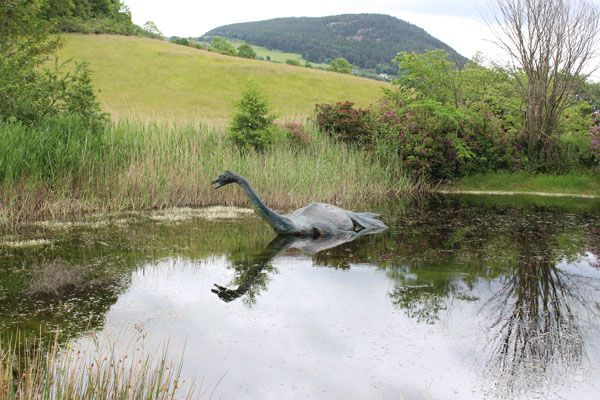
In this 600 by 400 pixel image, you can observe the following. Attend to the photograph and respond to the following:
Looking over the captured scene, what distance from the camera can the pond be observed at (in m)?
4.49

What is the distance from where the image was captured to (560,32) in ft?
56.0

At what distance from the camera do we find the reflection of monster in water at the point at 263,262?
648 cm

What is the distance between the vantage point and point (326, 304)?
619 centimetres

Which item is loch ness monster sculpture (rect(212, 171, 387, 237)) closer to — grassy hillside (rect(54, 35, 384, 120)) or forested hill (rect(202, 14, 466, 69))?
grassy hillside (rect(54, 35, 384, 120))

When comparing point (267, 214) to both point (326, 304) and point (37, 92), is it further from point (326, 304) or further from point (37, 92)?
point (37, 92)

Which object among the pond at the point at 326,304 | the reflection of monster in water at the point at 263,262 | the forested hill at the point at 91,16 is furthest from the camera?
the forested hill at the point at 91,16

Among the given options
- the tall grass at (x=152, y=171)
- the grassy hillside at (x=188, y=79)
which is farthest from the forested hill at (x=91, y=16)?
the tall grass at (x=152, y=171)

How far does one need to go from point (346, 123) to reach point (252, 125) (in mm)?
3263

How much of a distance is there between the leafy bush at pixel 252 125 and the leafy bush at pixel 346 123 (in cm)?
235

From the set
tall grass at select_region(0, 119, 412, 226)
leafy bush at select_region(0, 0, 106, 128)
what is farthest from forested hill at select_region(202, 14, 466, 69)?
leafy bush at select_region(0, 0, 106, 128)

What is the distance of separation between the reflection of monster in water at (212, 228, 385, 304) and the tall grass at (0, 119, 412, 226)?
8.63 ft

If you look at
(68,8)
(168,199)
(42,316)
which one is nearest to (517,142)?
(168,199)

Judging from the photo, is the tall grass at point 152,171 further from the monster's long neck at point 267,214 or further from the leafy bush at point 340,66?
the leafy bush at point 340,66

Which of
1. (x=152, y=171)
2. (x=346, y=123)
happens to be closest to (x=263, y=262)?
(x=152, y=171)
